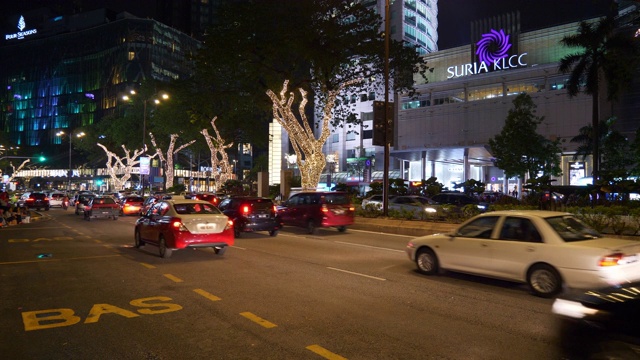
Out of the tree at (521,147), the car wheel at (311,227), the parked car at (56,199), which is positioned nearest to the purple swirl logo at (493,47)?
the tree at (521,147)

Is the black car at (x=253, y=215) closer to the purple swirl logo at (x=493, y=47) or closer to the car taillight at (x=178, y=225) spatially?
the car taillight at (x=178, y=225)

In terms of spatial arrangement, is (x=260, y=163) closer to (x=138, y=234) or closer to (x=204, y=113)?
(x=204, y=113)

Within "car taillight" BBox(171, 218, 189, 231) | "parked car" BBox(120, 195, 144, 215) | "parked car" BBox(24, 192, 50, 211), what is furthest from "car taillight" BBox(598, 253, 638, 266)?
"parked car" BBox(24, 192, 50, 211)

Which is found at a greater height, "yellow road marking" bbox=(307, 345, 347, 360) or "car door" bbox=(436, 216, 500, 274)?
"car door" bbox=(436, 216, 500, 274)

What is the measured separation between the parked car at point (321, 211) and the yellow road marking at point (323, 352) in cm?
1355

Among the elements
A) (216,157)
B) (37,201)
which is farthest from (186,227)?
(216,157)

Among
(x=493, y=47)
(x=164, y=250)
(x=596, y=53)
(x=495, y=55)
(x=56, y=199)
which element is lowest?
(x=164, y=250)

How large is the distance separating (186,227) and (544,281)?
8467 mm

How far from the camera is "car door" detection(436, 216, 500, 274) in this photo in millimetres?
9375

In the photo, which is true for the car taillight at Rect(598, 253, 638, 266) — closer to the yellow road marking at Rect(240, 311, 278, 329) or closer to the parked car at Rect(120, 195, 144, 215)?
the yellow road marking at Rect(240, 311, 278, 329)

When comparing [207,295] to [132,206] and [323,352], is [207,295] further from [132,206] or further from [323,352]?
[132,206]

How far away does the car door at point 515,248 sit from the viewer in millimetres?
8594

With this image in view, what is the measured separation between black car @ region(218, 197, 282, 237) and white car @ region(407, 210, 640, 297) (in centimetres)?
914

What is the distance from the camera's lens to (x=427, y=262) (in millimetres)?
10602
